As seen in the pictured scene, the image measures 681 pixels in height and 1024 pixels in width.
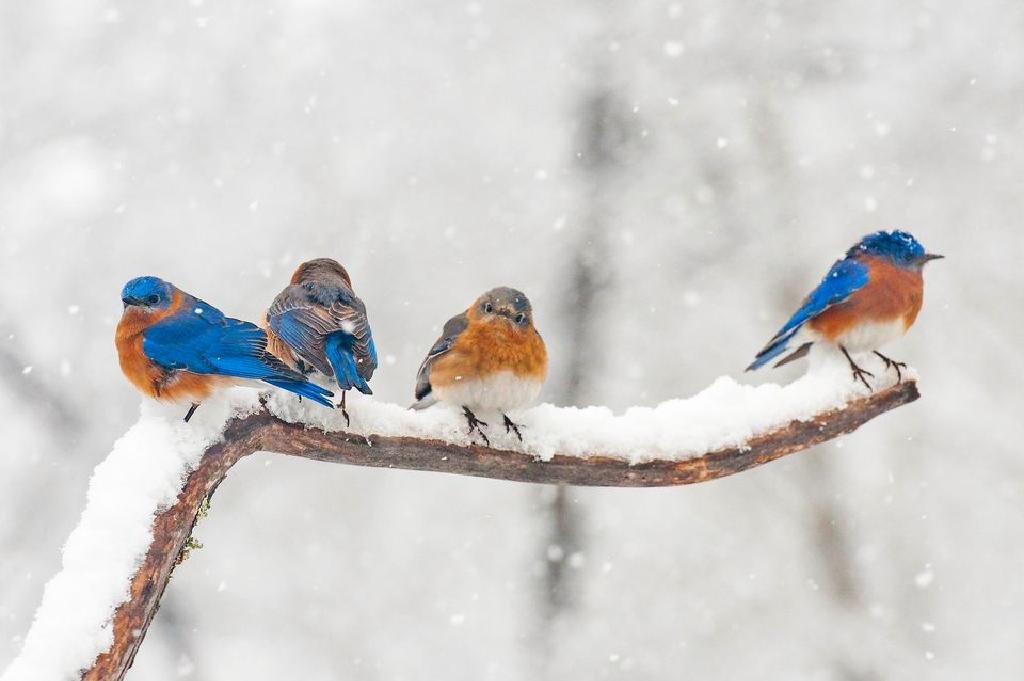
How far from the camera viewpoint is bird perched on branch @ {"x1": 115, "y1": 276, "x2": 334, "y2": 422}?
3566mm

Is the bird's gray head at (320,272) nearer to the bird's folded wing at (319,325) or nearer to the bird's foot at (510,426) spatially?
the bird's folded wing at (319,325)

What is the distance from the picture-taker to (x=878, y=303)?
424 centimetres

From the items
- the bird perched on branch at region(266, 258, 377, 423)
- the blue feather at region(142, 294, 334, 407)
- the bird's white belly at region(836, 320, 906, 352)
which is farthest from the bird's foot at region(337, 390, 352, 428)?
the bird's white belly at region(836, 320, 906, 352)

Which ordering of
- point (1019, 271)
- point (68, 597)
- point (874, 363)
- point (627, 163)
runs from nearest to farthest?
point (68, 597) → point (874, 363) → point (1019, 271) → point (627, 163)

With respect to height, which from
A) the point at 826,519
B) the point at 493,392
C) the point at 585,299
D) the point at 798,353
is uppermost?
the point at 585,299

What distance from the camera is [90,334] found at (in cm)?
977

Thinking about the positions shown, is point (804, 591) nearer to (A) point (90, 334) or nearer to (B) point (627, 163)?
(B) point (627, 163)

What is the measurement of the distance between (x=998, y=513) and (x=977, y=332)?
1708 millimetres

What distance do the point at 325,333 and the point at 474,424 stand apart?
0.68 metres

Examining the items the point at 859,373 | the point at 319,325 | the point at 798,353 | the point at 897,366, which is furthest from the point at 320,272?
the point at 897,366

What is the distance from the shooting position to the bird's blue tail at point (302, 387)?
3445 mm

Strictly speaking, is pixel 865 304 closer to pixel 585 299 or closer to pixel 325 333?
pixel 325 333

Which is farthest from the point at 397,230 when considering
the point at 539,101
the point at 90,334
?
the point at 90,334

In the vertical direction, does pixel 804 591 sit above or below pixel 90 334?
below
